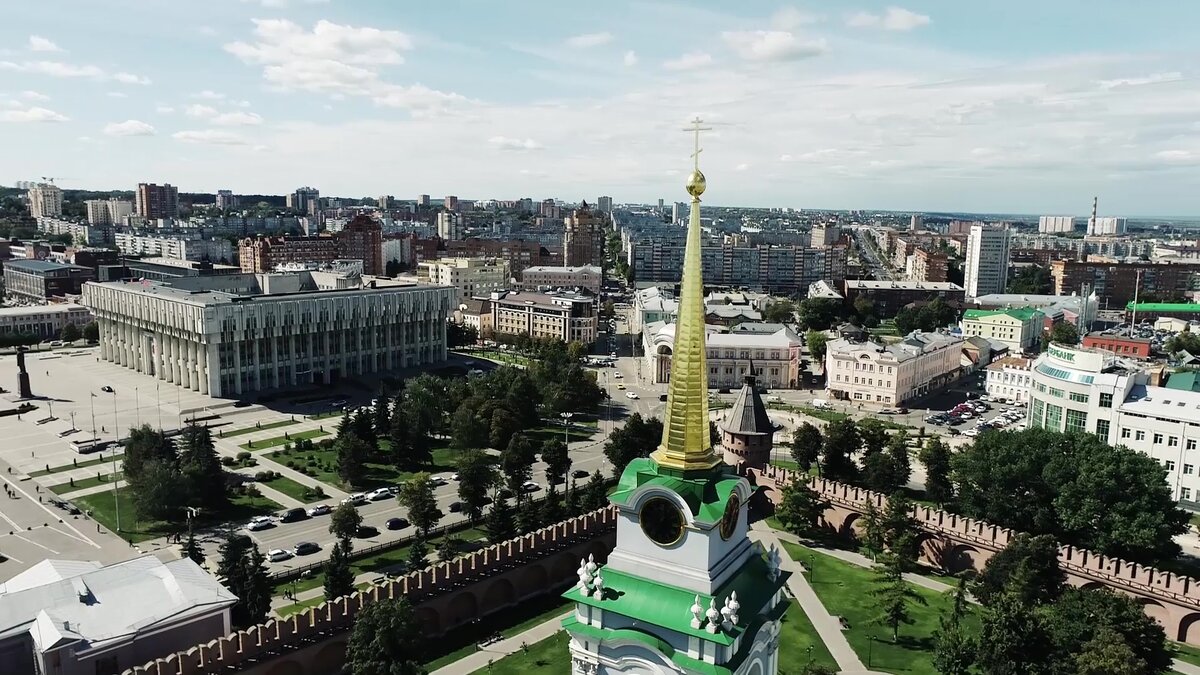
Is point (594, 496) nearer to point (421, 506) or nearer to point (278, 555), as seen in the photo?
point (421, 506)

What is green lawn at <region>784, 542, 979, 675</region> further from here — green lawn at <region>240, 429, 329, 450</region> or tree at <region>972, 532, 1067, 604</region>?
green lawn at <region>240, 429, 329, 450</region>

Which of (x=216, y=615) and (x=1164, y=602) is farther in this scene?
(x=1164, y=602)

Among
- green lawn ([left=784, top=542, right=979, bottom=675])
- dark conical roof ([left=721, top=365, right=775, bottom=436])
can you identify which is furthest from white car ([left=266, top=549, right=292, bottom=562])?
green lawn ([left=784, top=542, right=979, bottom=675])

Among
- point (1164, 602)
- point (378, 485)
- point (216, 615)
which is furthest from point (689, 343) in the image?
point (378, 485)

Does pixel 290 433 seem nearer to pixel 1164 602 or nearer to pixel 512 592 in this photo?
pixel 512 592

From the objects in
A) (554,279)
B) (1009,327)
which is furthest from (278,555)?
(554,279)
